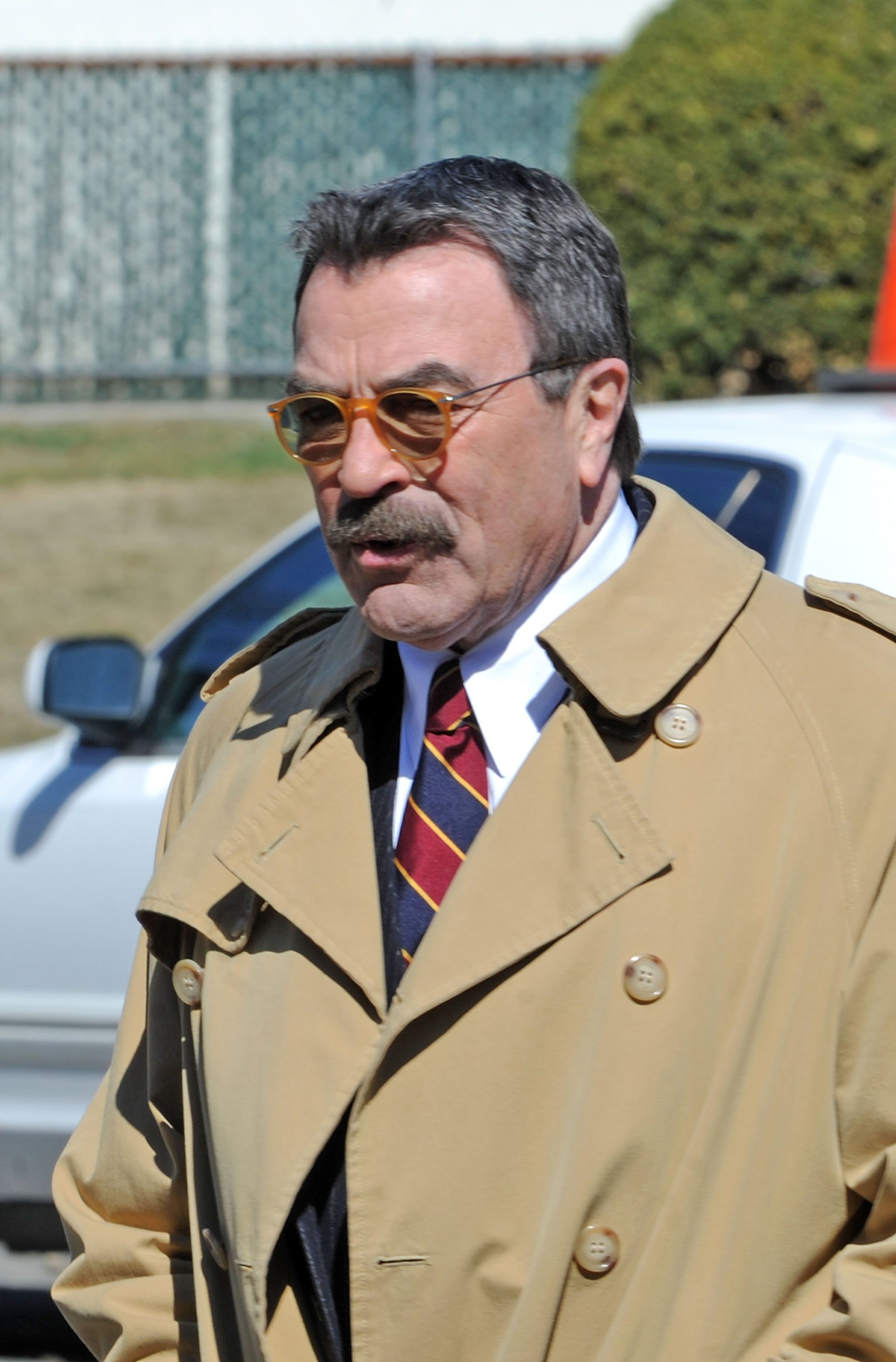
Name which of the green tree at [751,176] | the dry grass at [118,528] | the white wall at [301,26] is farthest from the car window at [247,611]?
the white wall at [301,26]

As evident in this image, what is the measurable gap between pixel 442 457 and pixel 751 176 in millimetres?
7955

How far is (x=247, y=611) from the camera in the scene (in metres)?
3.66

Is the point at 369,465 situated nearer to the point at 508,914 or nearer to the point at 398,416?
the point at 398,416

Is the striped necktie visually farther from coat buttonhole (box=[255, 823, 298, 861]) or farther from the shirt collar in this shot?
coat buttonhole (box=[255, 823, 298, 861])

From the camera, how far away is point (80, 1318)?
193 cm

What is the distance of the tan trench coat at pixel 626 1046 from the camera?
5.07 ft

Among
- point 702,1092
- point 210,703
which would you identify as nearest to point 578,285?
point 210,703

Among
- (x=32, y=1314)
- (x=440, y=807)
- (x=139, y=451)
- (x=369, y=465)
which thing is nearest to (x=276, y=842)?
(x=440, y=807)

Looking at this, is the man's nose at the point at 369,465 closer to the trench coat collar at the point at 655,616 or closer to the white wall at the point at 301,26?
the trench coat collar at the point at 655,616

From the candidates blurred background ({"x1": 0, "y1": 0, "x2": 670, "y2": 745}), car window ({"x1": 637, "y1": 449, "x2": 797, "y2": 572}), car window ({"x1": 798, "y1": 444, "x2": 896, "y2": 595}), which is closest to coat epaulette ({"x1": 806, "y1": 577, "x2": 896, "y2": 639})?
car window ({"x1": 798, "y1": 444, "x2": 896, "y2": 595})

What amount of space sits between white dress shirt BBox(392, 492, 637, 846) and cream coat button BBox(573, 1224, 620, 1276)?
45cm

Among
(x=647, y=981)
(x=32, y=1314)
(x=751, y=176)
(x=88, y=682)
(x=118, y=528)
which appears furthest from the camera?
(x=118, y=528)

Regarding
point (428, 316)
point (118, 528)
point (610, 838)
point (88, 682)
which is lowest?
point (118, 528)

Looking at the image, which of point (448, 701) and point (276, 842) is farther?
point (448, 701)
